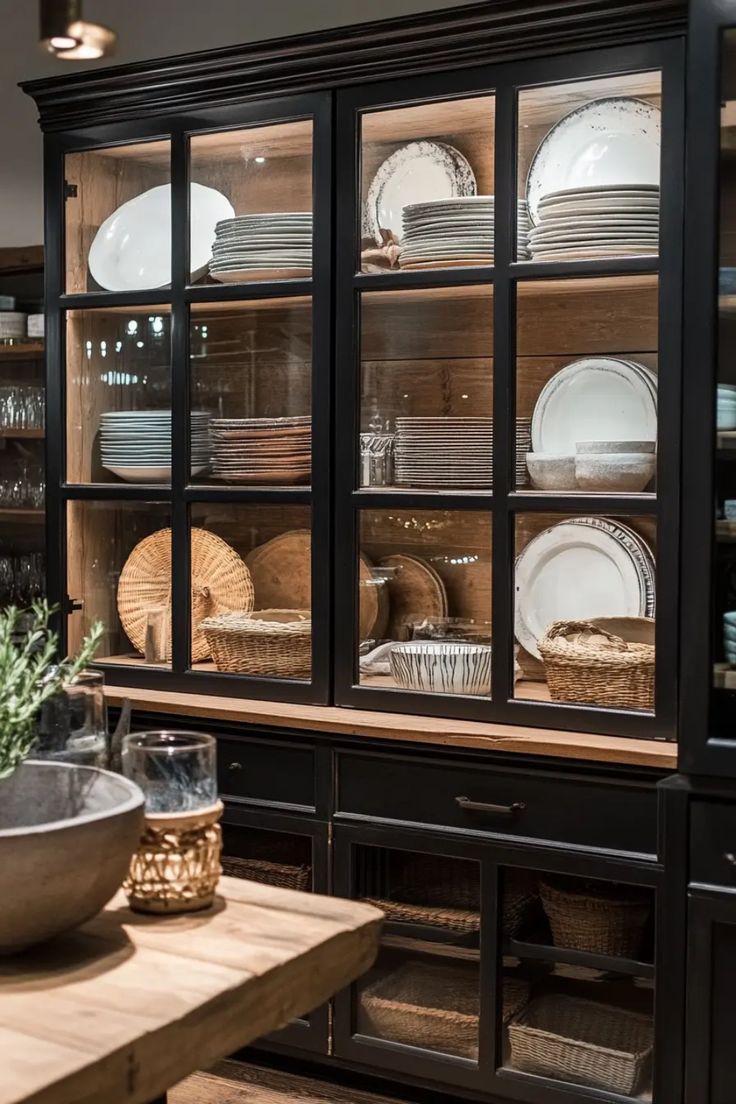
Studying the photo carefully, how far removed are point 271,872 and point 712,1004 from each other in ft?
3.16

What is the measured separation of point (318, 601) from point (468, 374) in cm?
57

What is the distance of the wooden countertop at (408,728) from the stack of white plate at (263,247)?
928mm

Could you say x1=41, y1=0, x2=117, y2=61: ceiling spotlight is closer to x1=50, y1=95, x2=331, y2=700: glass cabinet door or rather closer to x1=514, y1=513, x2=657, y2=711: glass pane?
x1=50, y1=95, x2=331, y2=700: glass cabinet door

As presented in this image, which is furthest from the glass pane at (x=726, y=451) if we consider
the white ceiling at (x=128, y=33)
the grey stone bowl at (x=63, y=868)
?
the grey stone bowl at (x=63, y=868)

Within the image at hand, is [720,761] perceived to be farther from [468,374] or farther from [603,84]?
[603,84]

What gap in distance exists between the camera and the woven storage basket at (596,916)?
2.38m

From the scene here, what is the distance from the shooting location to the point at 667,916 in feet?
7.51

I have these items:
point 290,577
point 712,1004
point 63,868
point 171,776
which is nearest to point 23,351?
point 290,577

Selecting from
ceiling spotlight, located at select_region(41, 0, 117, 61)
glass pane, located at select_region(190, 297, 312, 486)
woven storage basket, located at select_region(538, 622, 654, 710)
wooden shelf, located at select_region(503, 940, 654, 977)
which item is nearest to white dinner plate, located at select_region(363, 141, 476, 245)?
glass pane, located at select_region(190, 297, 312, 486)

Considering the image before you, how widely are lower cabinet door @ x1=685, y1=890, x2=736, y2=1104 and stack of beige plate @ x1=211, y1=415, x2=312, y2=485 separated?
3.95 ft

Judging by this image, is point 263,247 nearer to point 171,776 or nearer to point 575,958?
point 575,958

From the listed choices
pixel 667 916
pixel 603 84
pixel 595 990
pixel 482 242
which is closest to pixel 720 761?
pixel 667 916

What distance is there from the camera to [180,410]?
2910 millimetres

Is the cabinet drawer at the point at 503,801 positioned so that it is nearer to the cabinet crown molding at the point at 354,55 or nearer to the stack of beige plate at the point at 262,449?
the stack of beige plate at the point at 262,449
